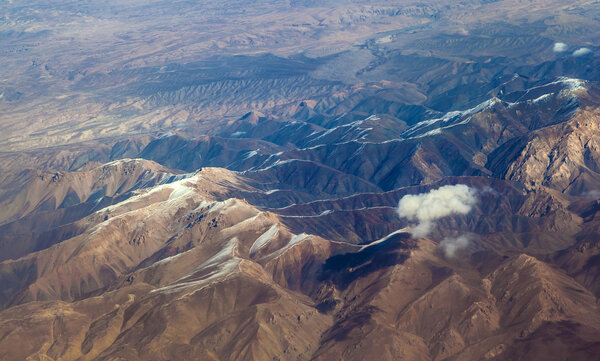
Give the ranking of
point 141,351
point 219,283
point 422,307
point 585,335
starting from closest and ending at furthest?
point 585,335 < point 141,351 < point 422,307 < point 219,283

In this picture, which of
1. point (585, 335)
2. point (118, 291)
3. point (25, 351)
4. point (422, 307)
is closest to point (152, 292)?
point (118, 291)

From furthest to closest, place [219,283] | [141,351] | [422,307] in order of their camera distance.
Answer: [219,283] < [422,307] < [141,351]

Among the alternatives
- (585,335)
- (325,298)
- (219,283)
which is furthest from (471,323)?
(219,283)

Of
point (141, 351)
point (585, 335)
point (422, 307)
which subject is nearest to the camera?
point (585, 335)

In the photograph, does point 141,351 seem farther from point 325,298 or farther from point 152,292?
point 325,298

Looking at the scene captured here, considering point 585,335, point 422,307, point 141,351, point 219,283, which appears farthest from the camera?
point 219,283

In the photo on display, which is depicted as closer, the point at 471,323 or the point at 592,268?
the point at 471,323

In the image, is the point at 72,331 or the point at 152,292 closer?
the point at 72,331

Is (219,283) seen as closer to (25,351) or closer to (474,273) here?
(25,351)

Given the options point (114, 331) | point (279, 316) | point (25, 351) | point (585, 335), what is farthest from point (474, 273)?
point (25, 351)
